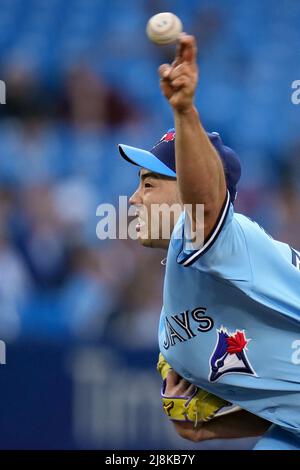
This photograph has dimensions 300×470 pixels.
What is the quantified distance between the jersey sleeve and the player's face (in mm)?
316

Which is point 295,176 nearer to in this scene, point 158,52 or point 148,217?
point 158,52

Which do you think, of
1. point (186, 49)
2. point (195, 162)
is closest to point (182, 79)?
point (186, 49)

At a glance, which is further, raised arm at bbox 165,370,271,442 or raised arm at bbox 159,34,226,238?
raised arm at bbox 165,370,271,442

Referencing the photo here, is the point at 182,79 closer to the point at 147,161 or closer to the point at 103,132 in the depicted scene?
the point at 147,161

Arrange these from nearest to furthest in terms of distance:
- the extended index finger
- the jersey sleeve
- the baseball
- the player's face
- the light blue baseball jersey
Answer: the extended index finger
the baseball
the jersey sleeve
the light blue baseball jersey
the player's face

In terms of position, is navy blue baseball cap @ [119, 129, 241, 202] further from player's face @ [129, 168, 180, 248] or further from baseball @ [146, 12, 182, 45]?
baseball @ [146, 12, 182, 45]

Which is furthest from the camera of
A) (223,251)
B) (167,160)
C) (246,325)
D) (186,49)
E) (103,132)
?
(103,132)

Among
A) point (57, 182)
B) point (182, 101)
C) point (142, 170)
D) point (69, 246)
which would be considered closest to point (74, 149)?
point (57, 182)

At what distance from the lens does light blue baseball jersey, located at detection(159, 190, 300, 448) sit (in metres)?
2.89

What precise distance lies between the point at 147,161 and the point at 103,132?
170 inches

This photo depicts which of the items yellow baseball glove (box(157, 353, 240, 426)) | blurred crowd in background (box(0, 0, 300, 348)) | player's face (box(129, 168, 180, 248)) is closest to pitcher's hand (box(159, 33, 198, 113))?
player's face (box(129, 168, 180, 248))

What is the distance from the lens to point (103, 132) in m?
7.47

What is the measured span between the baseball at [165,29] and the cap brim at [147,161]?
738mm

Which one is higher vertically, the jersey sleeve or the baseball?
the baseball
